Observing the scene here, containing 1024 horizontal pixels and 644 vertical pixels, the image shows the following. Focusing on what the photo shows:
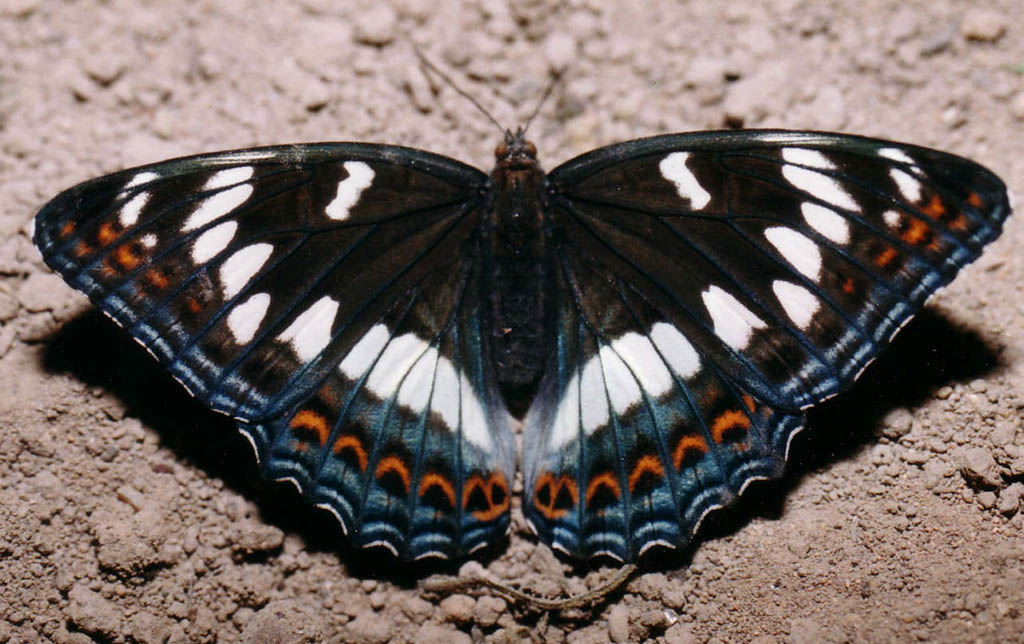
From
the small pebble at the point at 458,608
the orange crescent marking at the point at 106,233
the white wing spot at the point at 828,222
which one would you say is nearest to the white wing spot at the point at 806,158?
the white wing spot at the point at 828,222

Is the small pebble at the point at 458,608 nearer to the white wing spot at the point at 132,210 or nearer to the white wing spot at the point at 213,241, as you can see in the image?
the white wing spot at the point at 213,241

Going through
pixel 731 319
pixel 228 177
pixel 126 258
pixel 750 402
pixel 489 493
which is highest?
pixel 228 177

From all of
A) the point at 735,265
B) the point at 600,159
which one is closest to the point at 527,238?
the point at 600,159

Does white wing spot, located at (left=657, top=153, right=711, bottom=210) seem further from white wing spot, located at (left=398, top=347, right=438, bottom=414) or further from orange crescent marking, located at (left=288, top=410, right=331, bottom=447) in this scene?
orange crescent marking, located at (left=288, top=410, right=331, bottom=447)

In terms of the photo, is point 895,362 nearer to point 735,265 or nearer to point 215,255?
point 735,265

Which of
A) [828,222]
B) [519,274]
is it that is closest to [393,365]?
[519,274]

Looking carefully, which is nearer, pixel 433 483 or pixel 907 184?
pixel 907 184

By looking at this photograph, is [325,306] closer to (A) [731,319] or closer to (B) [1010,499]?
(A) [731,319]
